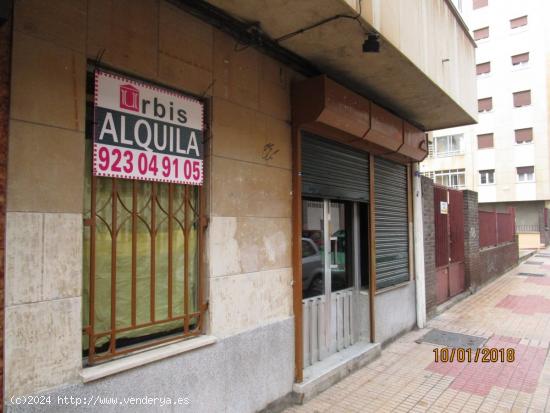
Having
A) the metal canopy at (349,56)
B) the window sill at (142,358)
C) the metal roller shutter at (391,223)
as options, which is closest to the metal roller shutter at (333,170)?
the metal roller shutter at (391,223)

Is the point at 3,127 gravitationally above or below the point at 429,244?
above

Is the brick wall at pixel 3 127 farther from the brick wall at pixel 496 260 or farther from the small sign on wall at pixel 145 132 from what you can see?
the brick wall at pixel 496 260

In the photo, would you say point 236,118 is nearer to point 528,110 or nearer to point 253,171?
point 253,171

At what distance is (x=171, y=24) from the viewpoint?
3197 millimetres

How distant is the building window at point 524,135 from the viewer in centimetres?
2895

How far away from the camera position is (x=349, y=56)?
13.8 ft

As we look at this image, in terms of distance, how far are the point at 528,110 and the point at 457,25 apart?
28.0m

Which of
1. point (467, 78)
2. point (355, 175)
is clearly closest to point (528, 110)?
point (467, 78)

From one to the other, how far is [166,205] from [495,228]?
13.4 metres

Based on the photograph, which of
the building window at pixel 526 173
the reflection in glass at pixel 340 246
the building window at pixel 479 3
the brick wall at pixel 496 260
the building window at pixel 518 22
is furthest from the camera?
the building window at pixel 479 3
